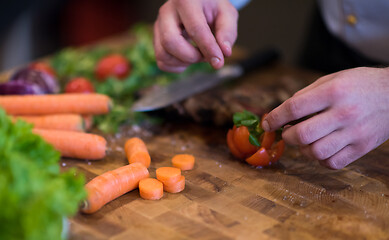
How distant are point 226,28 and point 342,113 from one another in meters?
0.72

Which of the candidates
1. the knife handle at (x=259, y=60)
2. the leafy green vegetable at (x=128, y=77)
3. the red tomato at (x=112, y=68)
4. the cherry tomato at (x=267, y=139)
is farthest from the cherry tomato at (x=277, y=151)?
the red tomato at (x=112, y=68)

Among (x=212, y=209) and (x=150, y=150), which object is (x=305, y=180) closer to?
(x=212, y=209)

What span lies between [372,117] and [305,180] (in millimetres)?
397

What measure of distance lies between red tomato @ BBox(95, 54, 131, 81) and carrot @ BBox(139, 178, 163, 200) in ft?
4.76

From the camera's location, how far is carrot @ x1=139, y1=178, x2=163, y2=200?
165 centimetres

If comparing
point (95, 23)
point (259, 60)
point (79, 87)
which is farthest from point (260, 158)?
point (95, 23)

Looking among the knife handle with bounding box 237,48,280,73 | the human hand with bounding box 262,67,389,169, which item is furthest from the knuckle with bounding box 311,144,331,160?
the knife handle with bounding box 237,48,280,73

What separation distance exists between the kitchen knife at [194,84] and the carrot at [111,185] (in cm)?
68

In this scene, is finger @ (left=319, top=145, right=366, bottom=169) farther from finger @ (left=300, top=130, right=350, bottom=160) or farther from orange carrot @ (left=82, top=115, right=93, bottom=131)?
orange carrot @ (left=82, top=115, right=93, bottom=131)

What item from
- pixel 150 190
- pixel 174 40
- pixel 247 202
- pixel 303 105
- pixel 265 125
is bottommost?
pixel 247 202

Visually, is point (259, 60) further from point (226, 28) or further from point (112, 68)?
point (226, 28)

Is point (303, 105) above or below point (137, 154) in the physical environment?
above

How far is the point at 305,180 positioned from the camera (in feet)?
6.00

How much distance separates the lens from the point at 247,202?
1.65m
